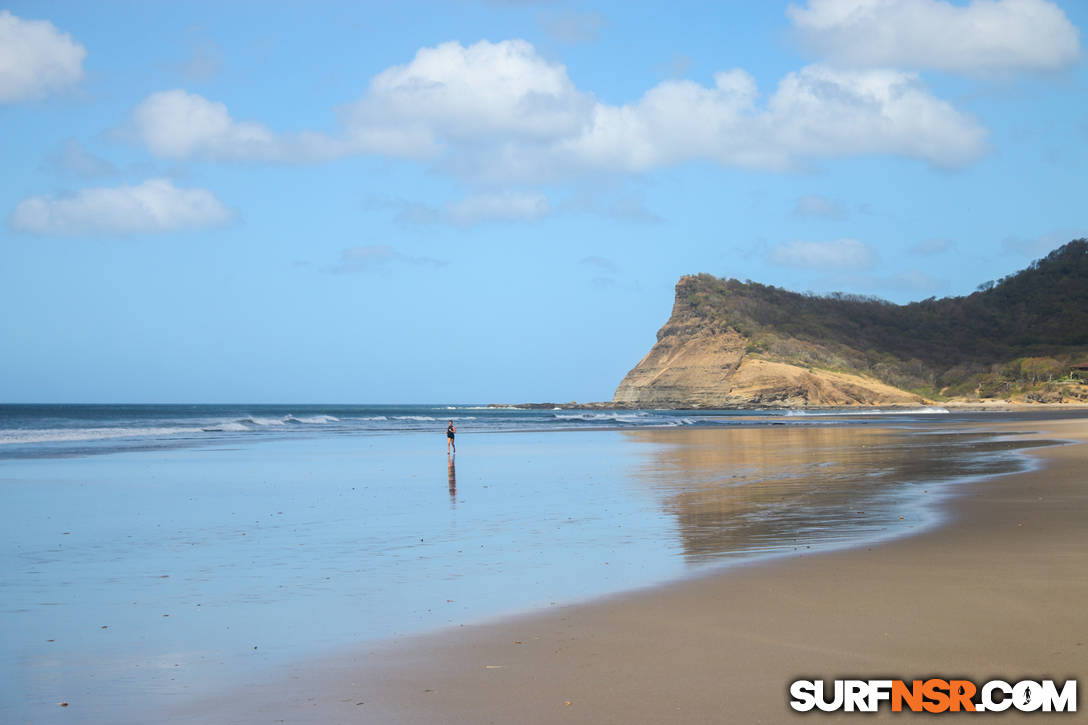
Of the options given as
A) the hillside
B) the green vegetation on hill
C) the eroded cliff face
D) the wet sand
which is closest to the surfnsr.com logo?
the wet sand

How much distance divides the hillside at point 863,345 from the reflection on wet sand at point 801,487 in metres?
107

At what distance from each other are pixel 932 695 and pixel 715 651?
4.81 feet

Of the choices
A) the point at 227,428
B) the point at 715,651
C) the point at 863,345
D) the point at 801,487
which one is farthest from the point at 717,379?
the point at 715,651

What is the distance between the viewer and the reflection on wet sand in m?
11.7

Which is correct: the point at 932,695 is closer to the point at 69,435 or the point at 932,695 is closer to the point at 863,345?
the point at 69,435

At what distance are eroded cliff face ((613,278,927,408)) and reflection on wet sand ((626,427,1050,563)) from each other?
107m

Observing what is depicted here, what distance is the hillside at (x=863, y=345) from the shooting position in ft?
457

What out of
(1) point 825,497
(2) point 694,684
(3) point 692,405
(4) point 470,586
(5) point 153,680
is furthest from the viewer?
(3) point 692,405

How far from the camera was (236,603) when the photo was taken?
8.16 metres

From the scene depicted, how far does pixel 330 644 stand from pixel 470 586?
2.25 metres

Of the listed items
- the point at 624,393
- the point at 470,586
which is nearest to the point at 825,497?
the point at 470,586

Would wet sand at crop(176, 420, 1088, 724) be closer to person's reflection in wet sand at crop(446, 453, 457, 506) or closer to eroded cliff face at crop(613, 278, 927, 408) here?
person's reflection in wet sand at crop(446, 453, 457, 506)

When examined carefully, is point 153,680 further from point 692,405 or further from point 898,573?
point 692,405

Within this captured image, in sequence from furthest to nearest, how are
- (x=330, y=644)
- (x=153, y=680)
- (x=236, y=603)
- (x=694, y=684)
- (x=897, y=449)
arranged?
(x=897, y=449) < (x=236, y=603) < (x=330, y=644) < (x=153, y=680) < (x=694, y=684)
